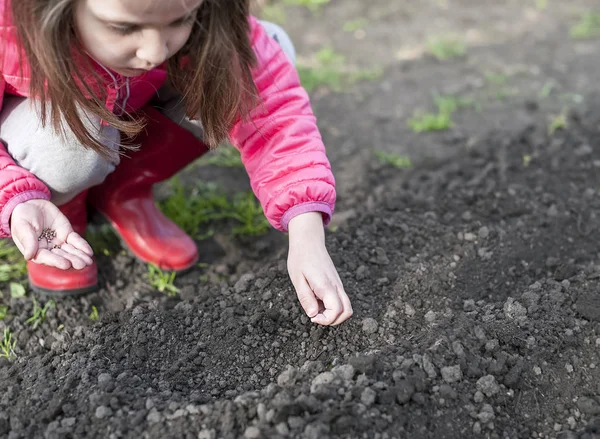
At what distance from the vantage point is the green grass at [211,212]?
2.87m

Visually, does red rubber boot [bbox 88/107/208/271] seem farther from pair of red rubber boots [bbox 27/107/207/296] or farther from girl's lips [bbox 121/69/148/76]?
girl's lips [bbox 121/69/148/76]

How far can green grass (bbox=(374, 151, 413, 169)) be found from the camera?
3.27 meters

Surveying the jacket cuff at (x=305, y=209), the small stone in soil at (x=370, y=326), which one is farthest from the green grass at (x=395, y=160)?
the small stone in soil at (x=370, y=326)

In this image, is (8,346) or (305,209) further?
(8,346)

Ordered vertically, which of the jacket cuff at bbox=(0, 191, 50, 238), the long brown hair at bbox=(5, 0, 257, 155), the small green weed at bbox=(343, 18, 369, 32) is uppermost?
the long brown hair at bbox=(5, 0, 257, 155)

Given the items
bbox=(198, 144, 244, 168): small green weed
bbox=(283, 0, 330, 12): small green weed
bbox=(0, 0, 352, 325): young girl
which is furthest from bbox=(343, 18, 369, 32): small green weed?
bbox=(0, 0, 352, 325): young girl

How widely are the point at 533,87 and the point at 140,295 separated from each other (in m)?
2.59

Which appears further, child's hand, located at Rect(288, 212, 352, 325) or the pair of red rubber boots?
the pair of red rubber boots

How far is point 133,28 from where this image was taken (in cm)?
175

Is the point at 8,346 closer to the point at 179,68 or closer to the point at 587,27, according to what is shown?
the point at 179,68

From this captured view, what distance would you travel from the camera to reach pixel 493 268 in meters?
2.44

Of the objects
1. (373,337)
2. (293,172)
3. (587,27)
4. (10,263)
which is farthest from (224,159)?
(587,27)

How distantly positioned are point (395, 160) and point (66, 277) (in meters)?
1.62

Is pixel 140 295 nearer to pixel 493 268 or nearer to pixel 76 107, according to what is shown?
pixel 76 107
